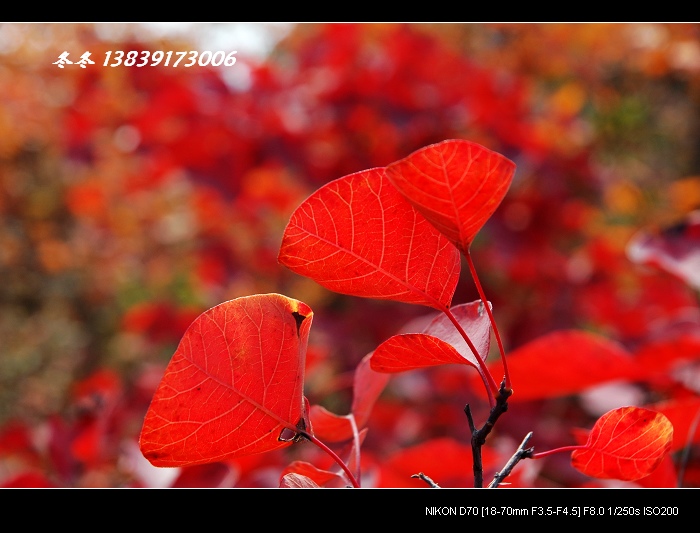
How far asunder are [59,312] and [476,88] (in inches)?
124

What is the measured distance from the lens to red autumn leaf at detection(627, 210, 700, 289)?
729mm

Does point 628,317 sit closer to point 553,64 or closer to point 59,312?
point 553,64

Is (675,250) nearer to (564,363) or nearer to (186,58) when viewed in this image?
(564,363)

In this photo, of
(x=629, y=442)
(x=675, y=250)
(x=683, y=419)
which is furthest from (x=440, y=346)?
(x=675, y=250)

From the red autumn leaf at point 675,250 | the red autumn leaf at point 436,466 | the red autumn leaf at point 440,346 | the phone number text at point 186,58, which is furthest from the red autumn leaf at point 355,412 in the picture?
the phone number text at point 186,58

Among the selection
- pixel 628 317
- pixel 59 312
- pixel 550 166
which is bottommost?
pixel 59 312

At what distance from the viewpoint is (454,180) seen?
0.98 feet

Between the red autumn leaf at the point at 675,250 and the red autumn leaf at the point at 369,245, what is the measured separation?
503 millimetres

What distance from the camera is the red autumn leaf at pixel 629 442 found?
35 cm

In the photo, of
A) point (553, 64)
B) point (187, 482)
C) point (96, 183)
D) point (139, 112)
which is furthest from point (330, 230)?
point (96, 183)

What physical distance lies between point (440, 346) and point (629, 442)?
0.13m

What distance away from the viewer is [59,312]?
3.76 metres

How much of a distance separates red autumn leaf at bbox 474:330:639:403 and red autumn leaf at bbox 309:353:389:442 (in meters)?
0.22

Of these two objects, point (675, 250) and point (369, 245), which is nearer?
point (369, 245)
